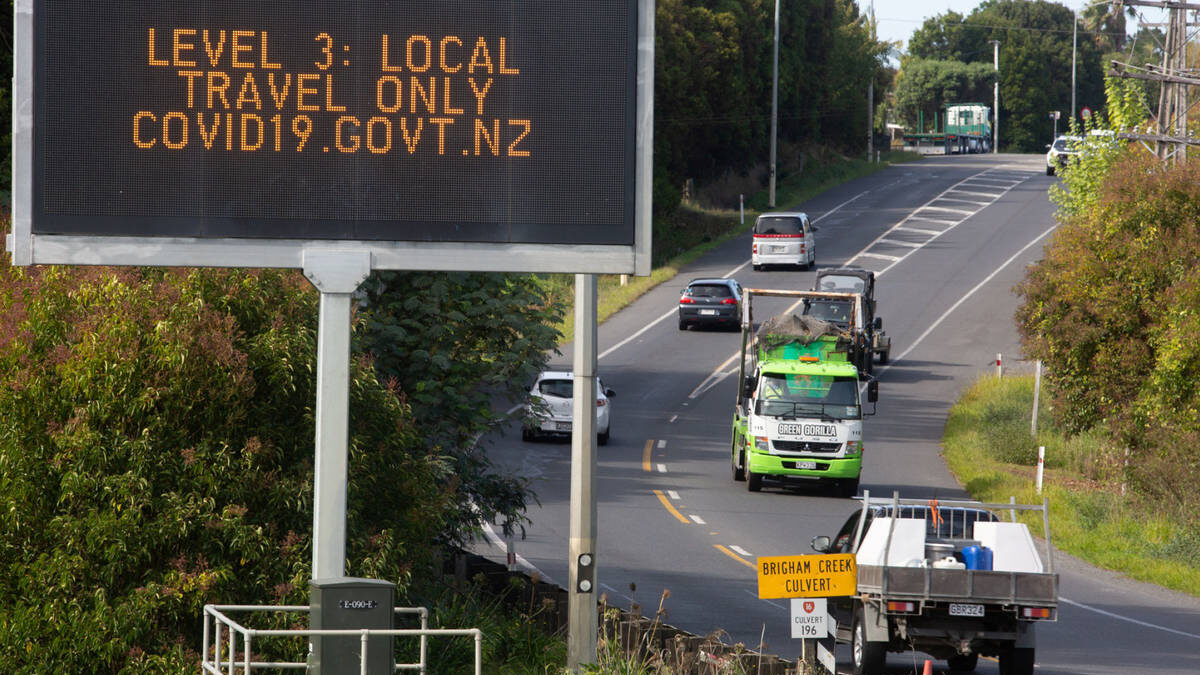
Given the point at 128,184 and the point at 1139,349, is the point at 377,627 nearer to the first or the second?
the point at 128,184

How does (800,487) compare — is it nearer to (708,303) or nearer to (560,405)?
(560,405)

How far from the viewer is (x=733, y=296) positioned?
47906mm

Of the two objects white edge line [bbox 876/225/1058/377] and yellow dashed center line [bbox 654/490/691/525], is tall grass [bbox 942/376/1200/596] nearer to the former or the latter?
white edge line [bbox 876/225/1058/377]

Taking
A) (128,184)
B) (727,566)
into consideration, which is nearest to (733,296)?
(727,566)

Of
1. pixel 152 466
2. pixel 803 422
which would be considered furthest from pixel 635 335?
pixel 152 466

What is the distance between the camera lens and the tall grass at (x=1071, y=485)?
23.9 meters

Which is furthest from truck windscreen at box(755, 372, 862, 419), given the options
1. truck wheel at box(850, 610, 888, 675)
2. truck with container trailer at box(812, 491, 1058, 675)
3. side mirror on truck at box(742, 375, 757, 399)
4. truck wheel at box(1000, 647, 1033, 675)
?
truck wheel at box(1000, 647, 1033, 675)

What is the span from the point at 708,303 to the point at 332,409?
37.5 metres

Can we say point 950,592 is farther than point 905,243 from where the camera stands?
No

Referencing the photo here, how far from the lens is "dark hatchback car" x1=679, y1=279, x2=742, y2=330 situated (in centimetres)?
4756

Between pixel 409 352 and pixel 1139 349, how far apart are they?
56.6 ft

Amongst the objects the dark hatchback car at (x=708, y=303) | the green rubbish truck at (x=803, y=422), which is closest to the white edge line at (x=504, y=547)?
the green rubbish truck at (x=803, y=422)

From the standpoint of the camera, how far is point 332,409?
34.7ft

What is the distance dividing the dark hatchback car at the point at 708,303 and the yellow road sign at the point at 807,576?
34984 millimetres
